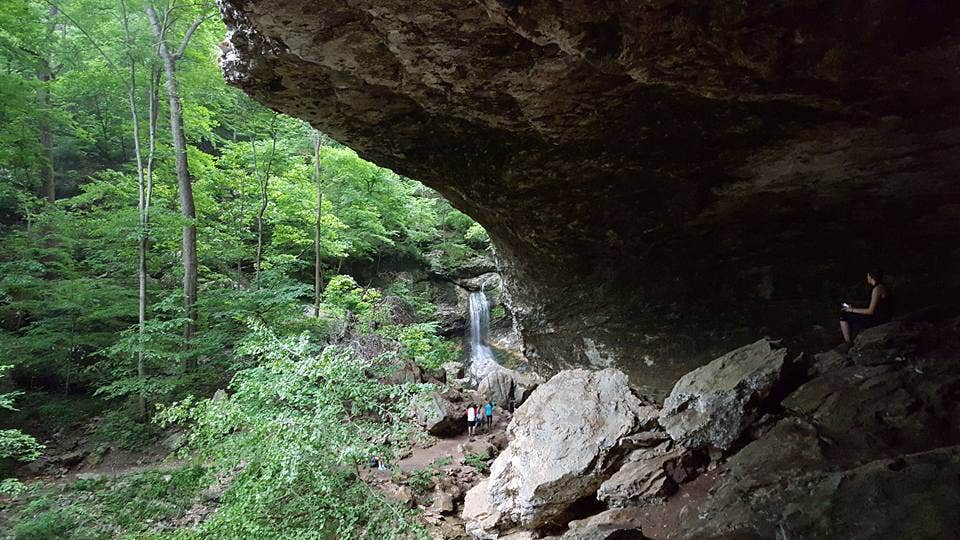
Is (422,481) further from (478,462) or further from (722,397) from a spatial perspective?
(722,397)

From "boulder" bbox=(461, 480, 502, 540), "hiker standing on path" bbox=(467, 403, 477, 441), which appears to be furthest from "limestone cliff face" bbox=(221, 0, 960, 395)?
"boulder" bbox=(461, 480, 502, 540)

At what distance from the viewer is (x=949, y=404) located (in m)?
4.43

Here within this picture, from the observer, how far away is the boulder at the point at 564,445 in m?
6.57

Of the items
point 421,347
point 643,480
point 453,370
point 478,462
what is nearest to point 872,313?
point 643,480

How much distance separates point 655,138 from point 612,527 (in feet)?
15.5

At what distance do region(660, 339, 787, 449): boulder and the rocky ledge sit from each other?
2 centimetres

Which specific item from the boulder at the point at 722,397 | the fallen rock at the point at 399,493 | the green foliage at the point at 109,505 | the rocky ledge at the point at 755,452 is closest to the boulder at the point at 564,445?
the rocky ledge at the point at 755,452

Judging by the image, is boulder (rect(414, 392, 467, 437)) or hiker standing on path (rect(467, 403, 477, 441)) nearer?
boulder (rect(414, 392, 467, 437))

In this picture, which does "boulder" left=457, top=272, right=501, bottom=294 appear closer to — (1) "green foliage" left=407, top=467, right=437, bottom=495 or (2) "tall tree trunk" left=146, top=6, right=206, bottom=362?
(2) "tall tree trunk" left=146, top=6, right=206, bottom=362

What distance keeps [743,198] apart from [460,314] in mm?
17271

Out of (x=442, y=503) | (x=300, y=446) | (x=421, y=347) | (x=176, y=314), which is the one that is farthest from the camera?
(x=421, y=347)

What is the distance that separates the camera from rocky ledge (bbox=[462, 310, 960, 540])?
362 cm

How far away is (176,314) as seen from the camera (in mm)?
12195

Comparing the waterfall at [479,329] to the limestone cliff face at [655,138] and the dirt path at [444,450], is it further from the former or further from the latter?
the limestone cliff face at [655,138]
